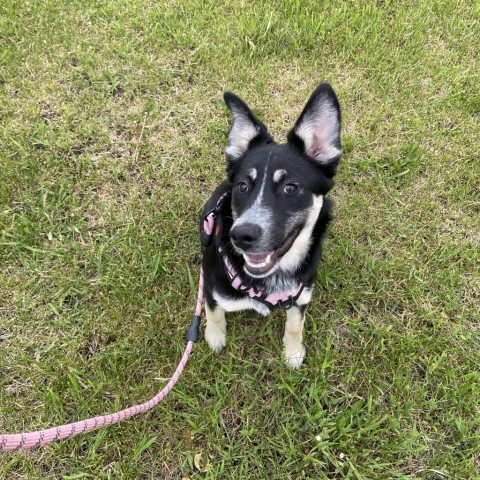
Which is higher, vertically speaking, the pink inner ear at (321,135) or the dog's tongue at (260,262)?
the pink inner ear at (321,135)

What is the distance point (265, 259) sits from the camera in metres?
2.21

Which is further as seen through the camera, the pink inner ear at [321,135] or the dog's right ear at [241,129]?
the dog's right ear at [241,129]

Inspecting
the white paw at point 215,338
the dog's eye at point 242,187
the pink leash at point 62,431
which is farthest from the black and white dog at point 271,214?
the pink leash at point 62,431

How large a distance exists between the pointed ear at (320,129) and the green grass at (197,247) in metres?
1.12

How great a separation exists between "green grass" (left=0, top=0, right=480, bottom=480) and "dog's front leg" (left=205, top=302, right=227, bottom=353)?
8cm

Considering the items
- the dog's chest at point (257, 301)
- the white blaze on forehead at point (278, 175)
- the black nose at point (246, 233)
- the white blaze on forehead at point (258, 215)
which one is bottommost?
the dog's chest at point (257, 301)

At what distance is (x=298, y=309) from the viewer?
264 centimetres

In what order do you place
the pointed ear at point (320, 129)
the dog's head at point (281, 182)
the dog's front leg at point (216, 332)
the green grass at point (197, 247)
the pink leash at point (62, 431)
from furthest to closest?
the dog's front leg at point (216, 332)
the green grass at point (197, 247)
the pointed ear at point (320, 129)
the dog's head at point (281, 182)
the pink leash at point (62, 431)

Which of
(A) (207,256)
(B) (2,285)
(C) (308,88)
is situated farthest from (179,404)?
(C) (308,88)

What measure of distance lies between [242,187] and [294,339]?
3.72 ft

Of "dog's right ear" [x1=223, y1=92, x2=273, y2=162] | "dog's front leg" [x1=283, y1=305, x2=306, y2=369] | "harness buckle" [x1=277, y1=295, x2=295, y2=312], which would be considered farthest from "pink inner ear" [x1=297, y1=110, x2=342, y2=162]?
"dog's front leg" [x1=283, y1=305, x2=306, y2=369]

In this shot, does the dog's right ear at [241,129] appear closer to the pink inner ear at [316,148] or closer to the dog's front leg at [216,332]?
the pink inner ear at [316,148]

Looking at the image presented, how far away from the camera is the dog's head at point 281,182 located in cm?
211

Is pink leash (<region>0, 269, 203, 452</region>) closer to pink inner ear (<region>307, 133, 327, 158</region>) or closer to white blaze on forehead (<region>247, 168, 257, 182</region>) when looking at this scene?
white blaze on forehead (<region>247, 168, 257, 182</region>)
